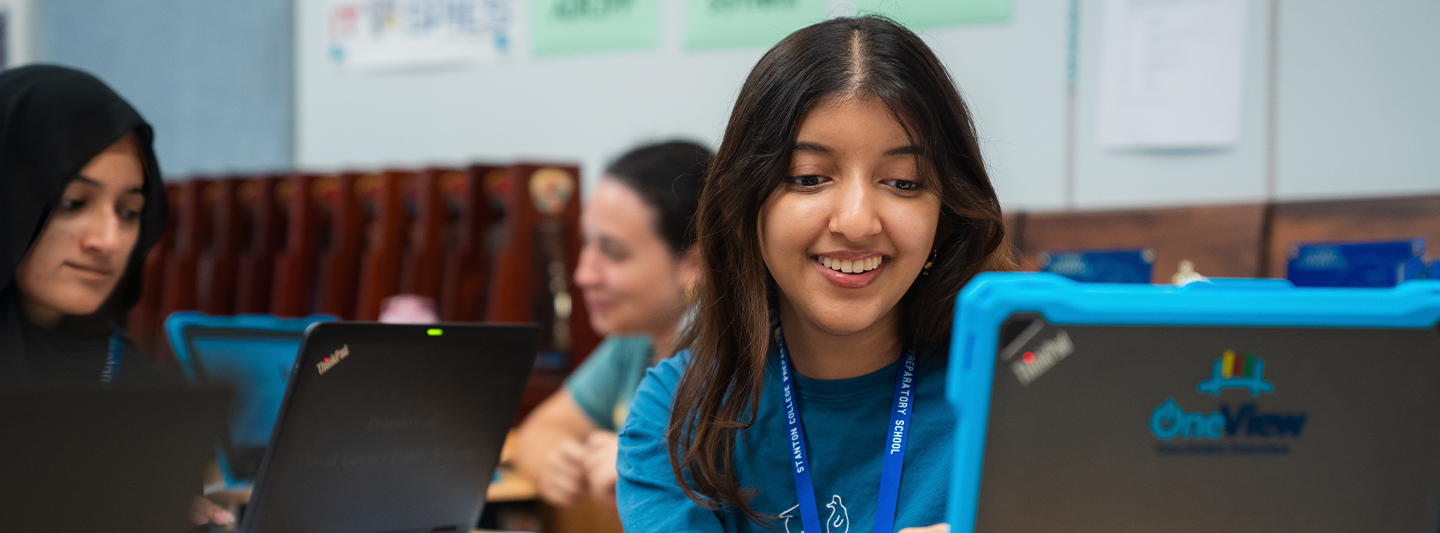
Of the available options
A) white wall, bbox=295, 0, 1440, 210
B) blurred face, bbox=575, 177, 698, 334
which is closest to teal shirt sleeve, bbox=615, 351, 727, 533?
white wall, bbox=295, 0, 1440, 210

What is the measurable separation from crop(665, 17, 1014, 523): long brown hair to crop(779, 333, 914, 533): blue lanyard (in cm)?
4

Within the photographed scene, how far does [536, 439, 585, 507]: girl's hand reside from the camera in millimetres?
1997

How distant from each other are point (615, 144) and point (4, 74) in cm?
196

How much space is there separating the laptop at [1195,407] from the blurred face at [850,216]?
0.40m

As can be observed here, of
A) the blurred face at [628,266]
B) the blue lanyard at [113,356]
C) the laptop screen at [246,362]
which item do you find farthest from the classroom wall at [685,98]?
the blue lanyard at [113,356]

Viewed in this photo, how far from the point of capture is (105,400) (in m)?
0.82

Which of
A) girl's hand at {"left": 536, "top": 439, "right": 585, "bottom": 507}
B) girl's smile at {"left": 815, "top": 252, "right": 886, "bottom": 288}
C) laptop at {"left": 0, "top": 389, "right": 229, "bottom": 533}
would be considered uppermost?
girl's smile at {"left": 815, "top": 252, "right": 886, "bottom": 288}

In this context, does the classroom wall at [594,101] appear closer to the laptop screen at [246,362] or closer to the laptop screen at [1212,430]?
the laptop screen at [246,362]

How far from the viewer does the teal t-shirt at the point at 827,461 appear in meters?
1.09

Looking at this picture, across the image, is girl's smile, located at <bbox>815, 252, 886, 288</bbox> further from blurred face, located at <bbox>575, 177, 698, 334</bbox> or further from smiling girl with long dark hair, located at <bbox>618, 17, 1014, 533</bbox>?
blurred face, located at <bbox>575, 177, 698, 334</bbox>

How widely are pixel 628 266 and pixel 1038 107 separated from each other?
3.68 feet

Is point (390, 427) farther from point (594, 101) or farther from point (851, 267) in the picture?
point (594, 101)

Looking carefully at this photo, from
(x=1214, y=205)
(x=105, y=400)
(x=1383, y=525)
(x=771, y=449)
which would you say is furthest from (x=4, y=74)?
(x=1214, y=205)

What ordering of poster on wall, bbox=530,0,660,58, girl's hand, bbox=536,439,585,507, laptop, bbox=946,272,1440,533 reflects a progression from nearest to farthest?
laptop, bbox=946,272,1440,533, girl's hand, bbox=536,439,585,507, poster on wall, bbox=530,0,660,58
